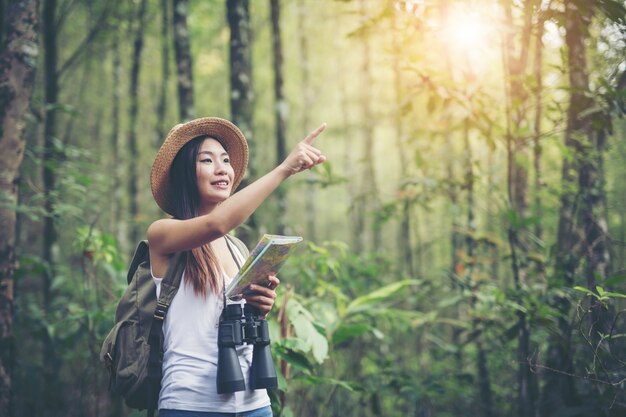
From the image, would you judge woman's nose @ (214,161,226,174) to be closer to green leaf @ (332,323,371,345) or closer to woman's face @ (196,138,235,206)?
woman's face @ (196,138,235,206)

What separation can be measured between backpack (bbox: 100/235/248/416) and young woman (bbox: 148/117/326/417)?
0.17ft

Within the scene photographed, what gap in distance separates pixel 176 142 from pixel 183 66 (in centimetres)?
453

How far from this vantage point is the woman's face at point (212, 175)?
250cm

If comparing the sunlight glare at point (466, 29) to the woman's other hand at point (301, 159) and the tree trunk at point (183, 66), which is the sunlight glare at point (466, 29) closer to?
the woman's other hand at point (301, 159)

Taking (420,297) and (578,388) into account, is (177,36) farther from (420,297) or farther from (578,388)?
(578,388)

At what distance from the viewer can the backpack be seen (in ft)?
7.28

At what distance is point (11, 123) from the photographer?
152 inches

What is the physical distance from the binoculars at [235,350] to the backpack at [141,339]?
30 centimetres

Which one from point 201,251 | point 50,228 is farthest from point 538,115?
point 50,228

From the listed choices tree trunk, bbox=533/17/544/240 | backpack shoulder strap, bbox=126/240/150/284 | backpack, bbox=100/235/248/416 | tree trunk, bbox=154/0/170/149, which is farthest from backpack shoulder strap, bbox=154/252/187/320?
tree trunk, bbox=154/0/170/149

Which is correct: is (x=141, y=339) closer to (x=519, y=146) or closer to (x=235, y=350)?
(x=235, y=350)

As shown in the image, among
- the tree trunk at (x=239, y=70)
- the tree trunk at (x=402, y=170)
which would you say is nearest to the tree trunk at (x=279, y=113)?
the tree trunk at (x=239, y=70)

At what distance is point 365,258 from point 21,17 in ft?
19.0

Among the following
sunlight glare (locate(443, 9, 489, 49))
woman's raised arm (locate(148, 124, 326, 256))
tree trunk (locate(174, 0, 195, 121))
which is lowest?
woman's raised arm (locate(148, 124, 326, 256))
